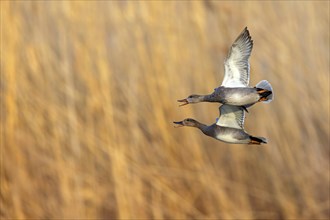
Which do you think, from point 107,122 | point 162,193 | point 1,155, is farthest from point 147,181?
point 1,155

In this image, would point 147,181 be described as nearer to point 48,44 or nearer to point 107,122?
point 107,122

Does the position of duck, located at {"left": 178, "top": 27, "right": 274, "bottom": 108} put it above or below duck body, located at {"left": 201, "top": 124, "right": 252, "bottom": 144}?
above

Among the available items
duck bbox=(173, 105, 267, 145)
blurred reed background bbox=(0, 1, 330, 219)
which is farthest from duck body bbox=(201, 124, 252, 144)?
blurred reed background bbox=(0, 1, 330, 219)

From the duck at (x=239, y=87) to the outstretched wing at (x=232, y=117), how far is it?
0.12 ft

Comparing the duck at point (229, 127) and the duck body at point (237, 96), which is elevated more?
the duck body at point (237, 96)

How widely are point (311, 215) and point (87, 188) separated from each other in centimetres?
91

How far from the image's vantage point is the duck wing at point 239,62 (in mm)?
1566

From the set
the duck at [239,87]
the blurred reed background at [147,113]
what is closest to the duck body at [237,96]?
the duck at [239,87]

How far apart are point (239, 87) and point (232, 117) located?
113mm

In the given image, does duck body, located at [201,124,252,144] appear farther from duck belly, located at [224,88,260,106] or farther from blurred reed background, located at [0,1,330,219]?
blurred reed background, located at [0,1,330,219]

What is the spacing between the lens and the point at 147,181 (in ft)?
10.2

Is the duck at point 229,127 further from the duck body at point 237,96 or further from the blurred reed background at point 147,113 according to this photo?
the blurred reed background at point 147,113

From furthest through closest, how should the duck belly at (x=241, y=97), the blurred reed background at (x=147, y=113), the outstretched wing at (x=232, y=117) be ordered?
the blurred reed background at (x=147, y=113), the outstretched wing at (x=232, y=117), the duck belly at (x=241, y=97)

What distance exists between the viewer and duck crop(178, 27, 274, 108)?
1.45 metres
